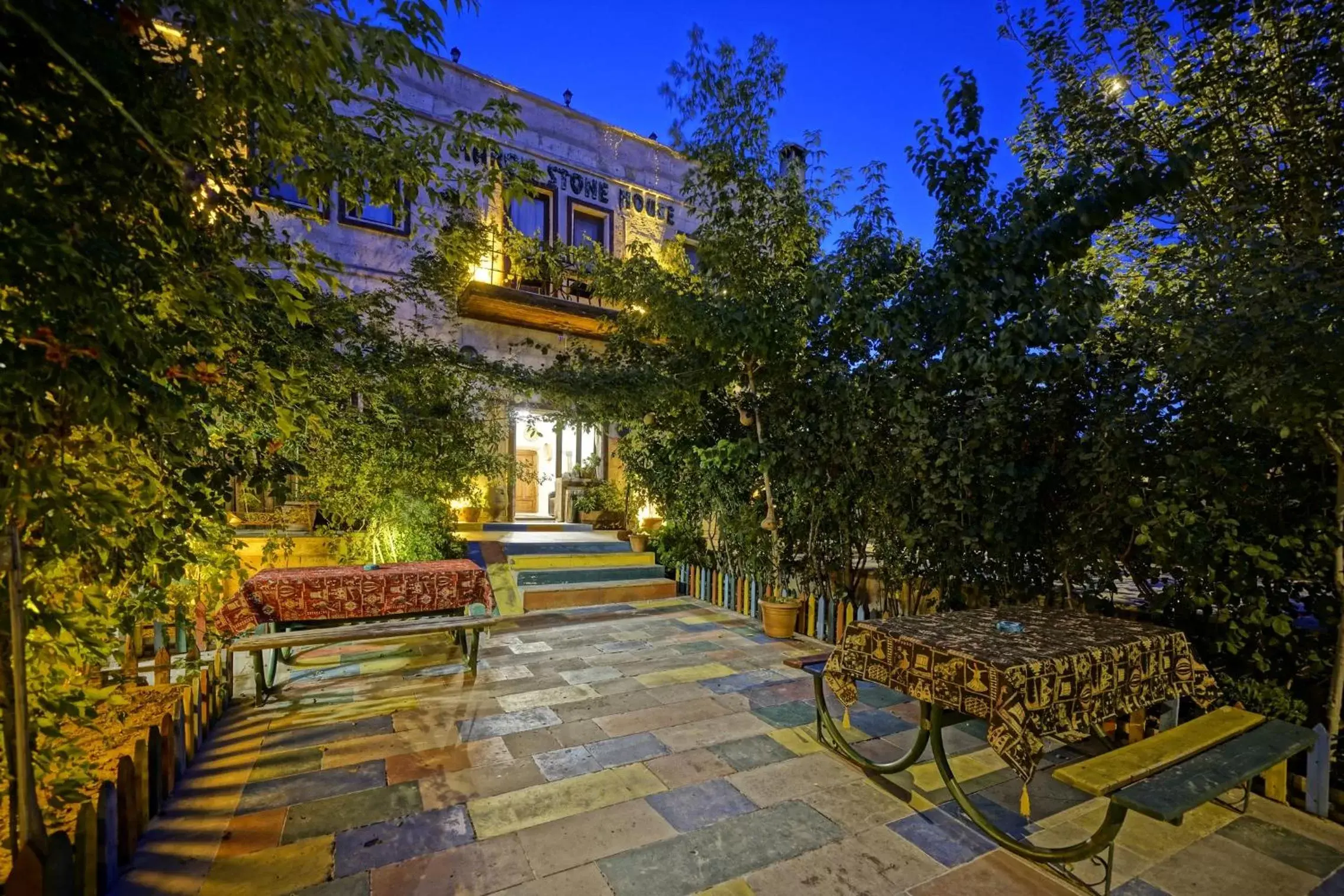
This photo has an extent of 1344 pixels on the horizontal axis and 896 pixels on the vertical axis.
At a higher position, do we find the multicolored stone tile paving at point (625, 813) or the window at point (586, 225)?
the window at point (586, 225)

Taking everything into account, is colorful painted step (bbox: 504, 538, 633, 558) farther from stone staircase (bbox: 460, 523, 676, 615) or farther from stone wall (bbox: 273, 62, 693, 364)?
Result: stone wall (bbox: 273, 62, 693, 364)

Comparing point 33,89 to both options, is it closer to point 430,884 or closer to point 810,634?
point 430,884

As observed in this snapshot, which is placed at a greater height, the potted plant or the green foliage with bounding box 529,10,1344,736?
the green foliage with bounding box 529,10,1344,736

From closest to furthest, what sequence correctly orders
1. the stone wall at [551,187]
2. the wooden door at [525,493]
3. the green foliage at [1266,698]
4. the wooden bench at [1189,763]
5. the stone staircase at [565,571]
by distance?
the wooden bench at [1189,763]
the green foliage at [1266,698]
the stone staircase at [565,571]
the stone wall at [551,187]
the wooden door at [525,493]

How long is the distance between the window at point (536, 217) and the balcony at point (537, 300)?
0.92 m

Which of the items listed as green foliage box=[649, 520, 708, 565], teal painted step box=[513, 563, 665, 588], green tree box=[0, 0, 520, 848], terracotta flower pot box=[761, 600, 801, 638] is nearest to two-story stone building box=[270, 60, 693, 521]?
green foliage box=[649, 520, 708, 565]

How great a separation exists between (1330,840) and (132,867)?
5.21 meters

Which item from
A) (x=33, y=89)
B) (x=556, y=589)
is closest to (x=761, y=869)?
(x=33, y=89)

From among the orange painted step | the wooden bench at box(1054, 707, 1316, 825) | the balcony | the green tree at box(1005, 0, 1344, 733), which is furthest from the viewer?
the balcony

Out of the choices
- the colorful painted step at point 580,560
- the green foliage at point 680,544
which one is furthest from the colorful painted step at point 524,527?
the green foliage at point 680,544

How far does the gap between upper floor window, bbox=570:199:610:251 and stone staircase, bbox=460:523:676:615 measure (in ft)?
19.6

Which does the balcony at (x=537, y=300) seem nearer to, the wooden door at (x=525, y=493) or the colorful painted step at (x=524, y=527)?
the wooden door at (x=525, y=493)

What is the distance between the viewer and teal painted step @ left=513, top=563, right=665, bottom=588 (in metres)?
7.76

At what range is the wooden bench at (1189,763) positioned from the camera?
2133mm
